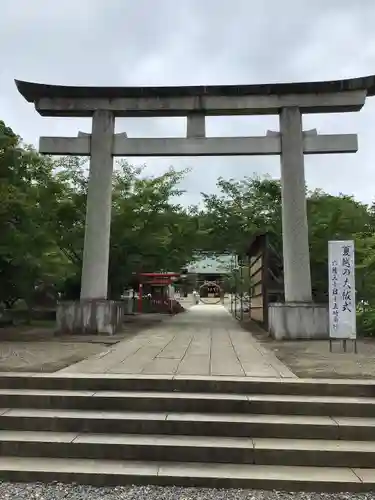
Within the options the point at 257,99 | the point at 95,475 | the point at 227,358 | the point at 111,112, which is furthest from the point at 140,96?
the point at 95,475

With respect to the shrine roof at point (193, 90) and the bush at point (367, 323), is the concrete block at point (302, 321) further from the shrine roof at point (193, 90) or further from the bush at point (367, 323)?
the shrine roof at point (193, 90)

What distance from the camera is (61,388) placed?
16.4ft

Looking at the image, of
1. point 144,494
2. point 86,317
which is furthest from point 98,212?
point 144,494

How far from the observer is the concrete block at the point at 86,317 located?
10.6 m

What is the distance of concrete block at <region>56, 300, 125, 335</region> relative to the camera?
10.6 m

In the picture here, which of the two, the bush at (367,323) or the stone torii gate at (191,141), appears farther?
the bush at (367,323)

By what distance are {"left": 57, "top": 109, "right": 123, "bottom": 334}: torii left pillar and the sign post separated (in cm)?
525

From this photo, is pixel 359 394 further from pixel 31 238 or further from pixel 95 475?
pixel 31 238

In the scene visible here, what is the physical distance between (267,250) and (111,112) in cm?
550

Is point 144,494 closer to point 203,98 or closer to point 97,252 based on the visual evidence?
point 97,252

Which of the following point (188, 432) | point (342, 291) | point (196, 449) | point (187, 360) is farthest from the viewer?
point (342, 291)

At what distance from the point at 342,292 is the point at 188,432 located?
4512 mm

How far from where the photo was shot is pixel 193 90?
1095 centimetres

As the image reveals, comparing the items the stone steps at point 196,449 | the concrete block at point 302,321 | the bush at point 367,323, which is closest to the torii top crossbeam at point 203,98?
A: the concrete block at point 302,321
